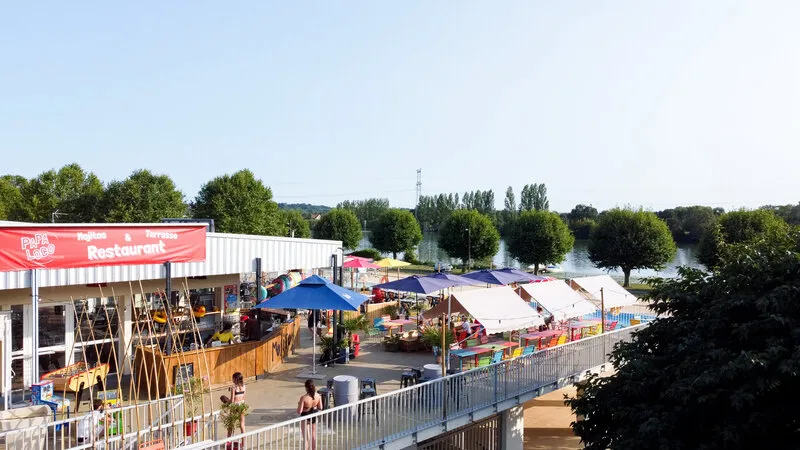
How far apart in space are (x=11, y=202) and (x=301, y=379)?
5091 cm

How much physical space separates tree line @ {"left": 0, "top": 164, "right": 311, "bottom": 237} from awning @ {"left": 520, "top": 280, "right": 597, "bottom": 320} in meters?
38.3

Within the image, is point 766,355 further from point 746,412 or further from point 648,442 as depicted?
point 648,442

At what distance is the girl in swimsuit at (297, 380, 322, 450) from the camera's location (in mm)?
9664

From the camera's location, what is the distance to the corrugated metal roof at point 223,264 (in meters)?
13.2

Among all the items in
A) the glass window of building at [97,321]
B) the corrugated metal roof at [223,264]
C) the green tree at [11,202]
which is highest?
the green tree at [11,202]

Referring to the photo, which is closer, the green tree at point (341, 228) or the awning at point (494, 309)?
the awning at point (494, 309)

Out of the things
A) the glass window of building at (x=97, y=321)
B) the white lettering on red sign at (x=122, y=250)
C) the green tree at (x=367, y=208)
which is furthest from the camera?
the green tree at (x=367, y=208)

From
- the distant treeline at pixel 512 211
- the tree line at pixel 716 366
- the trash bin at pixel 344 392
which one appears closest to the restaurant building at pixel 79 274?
the trash bin at pixel 344 392

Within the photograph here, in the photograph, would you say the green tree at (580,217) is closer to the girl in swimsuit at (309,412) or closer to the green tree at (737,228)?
the green tree at (737,228)

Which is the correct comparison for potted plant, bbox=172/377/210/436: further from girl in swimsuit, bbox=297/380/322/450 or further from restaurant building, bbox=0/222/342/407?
girl in swimsuit, bbox=297/380/322/450

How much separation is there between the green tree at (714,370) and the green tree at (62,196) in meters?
50.2

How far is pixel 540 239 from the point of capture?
5984cm

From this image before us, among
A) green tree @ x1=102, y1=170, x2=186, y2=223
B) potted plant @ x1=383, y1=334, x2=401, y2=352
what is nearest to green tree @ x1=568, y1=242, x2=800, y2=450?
potted plant @ x1=383, y1=334, x2=401, y2=352

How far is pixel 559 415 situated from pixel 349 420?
10.8 meters
